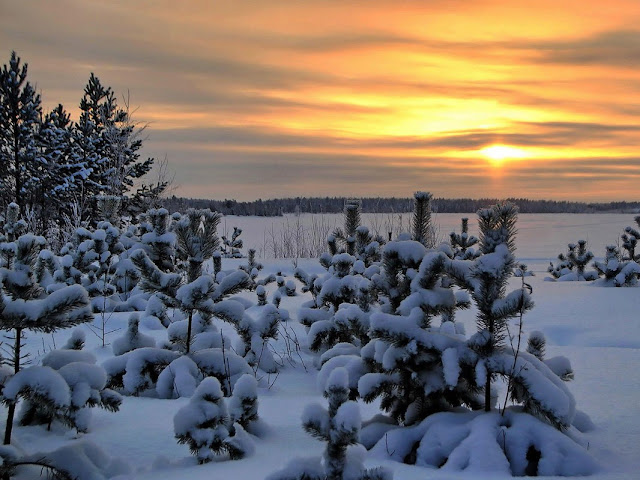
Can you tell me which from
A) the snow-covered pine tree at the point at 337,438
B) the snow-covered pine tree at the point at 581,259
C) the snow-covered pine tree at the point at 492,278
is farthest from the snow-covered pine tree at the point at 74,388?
the snow-covered pine tree at the point at 581,259

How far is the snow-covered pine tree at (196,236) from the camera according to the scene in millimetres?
4418

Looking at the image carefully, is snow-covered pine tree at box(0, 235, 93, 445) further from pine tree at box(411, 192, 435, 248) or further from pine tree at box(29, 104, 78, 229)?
pine tree at box(29, 104, 78, 229)

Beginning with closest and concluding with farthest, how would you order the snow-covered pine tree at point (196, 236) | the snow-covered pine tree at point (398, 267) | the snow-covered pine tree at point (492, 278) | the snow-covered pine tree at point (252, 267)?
the snow-covered pine tree at point (492, 278), the snow-covered pine tree at point (398, 267), the snow-covered pine tree at point (196, 236), the snow-covered pine tree at point (252, 267)

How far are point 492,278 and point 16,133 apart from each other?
101 ft

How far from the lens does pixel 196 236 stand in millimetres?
4492

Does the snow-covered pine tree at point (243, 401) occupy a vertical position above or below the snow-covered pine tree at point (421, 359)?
below

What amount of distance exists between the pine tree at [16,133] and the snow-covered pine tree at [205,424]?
28.5m

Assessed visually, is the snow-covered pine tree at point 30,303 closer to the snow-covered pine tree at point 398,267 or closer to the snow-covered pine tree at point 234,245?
the snow-covered pine tree at point 398,267

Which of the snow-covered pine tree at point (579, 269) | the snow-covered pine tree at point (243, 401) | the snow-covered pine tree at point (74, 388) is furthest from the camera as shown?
the snow-covered pine tree at point (579, 269)

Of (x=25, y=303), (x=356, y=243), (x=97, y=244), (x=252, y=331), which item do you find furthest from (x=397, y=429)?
(x=97, y=244)

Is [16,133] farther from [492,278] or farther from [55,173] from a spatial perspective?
[492,278]

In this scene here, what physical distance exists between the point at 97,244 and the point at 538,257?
17017mm

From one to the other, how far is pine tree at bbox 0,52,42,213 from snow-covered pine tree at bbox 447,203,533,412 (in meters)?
28.9

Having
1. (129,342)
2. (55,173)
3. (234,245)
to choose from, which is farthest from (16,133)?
(129,342)
